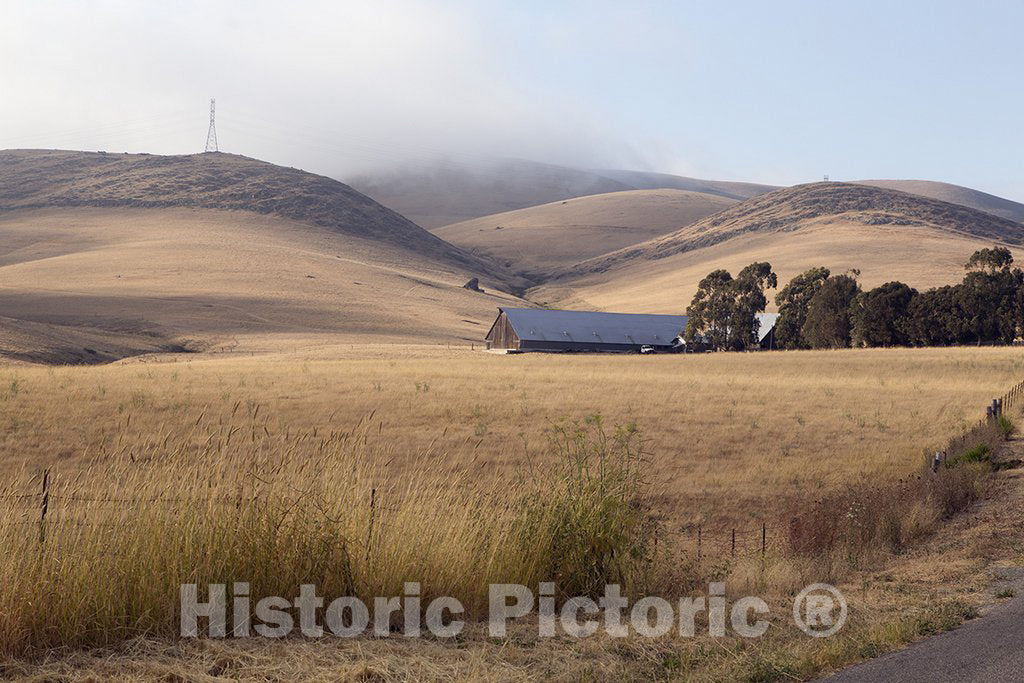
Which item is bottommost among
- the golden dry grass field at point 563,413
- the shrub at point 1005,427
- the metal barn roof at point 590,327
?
the golden dry grass field at point 563,413

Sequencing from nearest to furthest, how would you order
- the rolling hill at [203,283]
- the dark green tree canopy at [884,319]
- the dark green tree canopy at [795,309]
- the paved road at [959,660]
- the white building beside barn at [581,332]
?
the paved road at [959,660] < the dark green tree canopy at [884,319] < the rolling hill at [203,283] < the dark green tree canopy at [795,309] < the white building beside barn at [581,332]

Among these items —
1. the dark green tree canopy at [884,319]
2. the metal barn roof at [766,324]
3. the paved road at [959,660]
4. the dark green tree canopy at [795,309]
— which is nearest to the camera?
the paved road at [959,660]

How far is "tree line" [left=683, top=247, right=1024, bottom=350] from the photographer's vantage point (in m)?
80.9

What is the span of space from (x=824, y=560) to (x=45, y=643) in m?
8.72

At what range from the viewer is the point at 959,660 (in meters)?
6.93

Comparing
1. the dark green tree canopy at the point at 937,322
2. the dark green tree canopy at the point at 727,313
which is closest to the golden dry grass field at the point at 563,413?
the dark green tree canopy at the point at 937,322

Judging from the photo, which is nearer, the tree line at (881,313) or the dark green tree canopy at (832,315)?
the tree line at (881,313)

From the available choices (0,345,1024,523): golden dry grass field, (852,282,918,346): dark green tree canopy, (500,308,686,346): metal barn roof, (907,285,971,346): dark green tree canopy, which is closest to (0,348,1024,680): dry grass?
(0,345,1024,523): golden dry grass field

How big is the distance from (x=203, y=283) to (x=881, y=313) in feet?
253

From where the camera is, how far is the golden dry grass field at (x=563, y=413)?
23.3 metres

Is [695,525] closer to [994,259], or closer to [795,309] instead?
[994,259]

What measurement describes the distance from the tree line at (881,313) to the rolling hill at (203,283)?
29.2 metres

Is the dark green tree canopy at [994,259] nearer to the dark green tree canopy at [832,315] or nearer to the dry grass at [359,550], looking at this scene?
the dark green tree canopy at [832,315]

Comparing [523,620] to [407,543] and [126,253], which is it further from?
[126,253]
